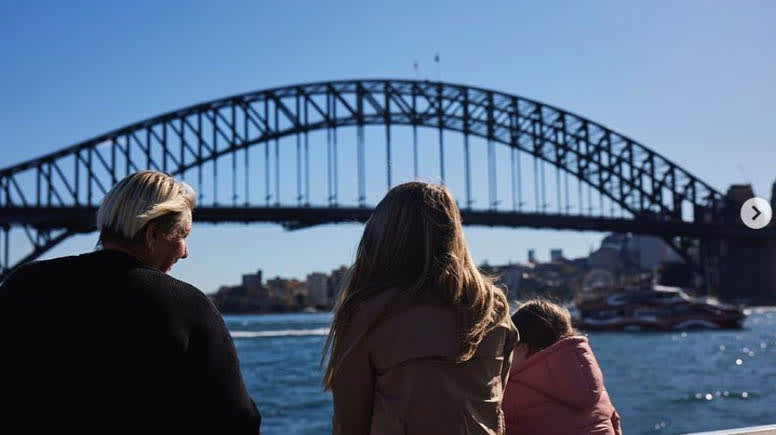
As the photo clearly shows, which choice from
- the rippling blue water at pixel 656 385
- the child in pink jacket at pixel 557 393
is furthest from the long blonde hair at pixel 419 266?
the rippling blue water at pixel 656 385

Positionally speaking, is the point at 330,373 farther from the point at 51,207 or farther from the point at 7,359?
the point at 51,207

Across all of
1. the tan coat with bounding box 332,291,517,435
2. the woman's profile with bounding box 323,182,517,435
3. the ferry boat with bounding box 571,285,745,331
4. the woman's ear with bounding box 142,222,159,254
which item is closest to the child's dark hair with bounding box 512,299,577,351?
the woman's profile with bounding box 323,182,517,435

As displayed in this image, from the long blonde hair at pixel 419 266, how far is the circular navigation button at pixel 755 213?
202ft

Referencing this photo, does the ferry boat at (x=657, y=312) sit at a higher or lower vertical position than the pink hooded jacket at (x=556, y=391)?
lower

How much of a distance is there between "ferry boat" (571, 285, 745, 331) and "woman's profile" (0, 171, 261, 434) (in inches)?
2081

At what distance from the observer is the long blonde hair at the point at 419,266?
221 centimetres

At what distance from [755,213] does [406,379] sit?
219ft

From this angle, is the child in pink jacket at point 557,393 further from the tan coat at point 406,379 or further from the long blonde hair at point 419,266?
the tan coat at point 406,379

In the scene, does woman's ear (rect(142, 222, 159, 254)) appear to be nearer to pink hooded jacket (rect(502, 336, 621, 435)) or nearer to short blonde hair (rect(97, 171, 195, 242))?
short blonde hair (rect(97, 171, 195, 242))

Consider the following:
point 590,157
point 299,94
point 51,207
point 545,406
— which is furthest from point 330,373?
point 590,157

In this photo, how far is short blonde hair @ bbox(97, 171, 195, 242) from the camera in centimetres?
222

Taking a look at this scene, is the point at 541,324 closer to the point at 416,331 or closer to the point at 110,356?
the point at 416,331

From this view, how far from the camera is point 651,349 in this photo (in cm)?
3628

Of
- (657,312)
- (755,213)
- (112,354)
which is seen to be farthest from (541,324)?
(755,213)
